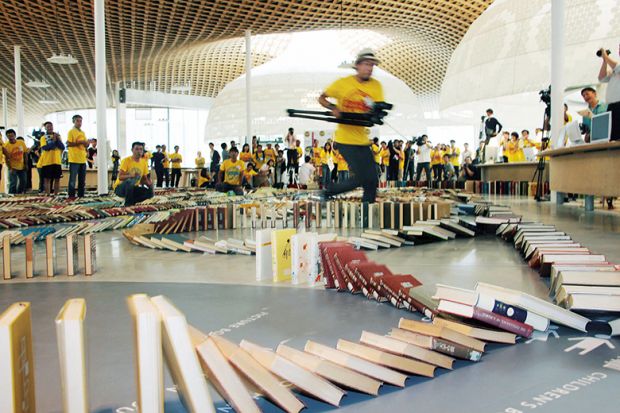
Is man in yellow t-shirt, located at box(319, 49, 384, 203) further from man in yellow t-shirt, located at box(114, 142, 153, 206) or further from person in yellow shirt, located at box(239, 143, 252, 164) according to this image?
person in yellow shirt, located at box(239, 143, 252, 164)

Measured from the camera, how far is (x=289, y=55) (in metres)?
43.4

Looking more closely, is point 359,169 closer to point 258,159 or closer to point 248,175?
point 248,175

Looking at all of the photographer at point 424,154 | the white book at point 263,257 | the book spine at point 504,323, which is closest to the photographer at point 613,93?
the white book at point 263,257

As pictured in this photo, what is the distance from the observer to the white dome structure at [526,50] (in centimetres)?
2127

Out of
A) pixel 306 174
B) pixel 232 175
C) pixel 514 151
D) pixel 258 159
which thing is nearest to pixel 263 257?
pixel 232 175

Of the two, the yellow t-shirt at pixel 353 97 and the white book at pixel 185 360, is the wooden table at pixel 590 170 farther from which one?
the white book at pixel 185 360

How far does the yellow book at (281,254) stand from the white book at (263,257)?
0.18 ft

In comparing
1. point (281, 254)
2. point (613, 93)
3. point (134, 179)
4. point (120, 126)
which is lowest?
point (281, 254)

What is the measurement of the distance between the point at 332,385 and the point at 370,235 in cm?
428

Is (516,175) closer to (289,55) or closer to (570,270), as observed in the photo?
(570,270)

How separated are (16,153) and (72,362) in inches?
661

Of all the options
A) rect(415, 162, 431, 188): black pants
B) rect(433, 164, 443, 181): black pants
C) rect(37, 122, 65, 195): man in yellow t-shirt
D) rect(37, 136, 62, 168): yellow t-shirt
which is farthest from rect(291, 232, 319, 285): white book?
rect(433, 164, 443, 181): black pants

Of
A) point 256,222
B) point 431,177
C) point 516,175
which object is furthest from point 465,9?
point 256,222

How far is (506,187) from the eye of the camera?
19047 millimetres
